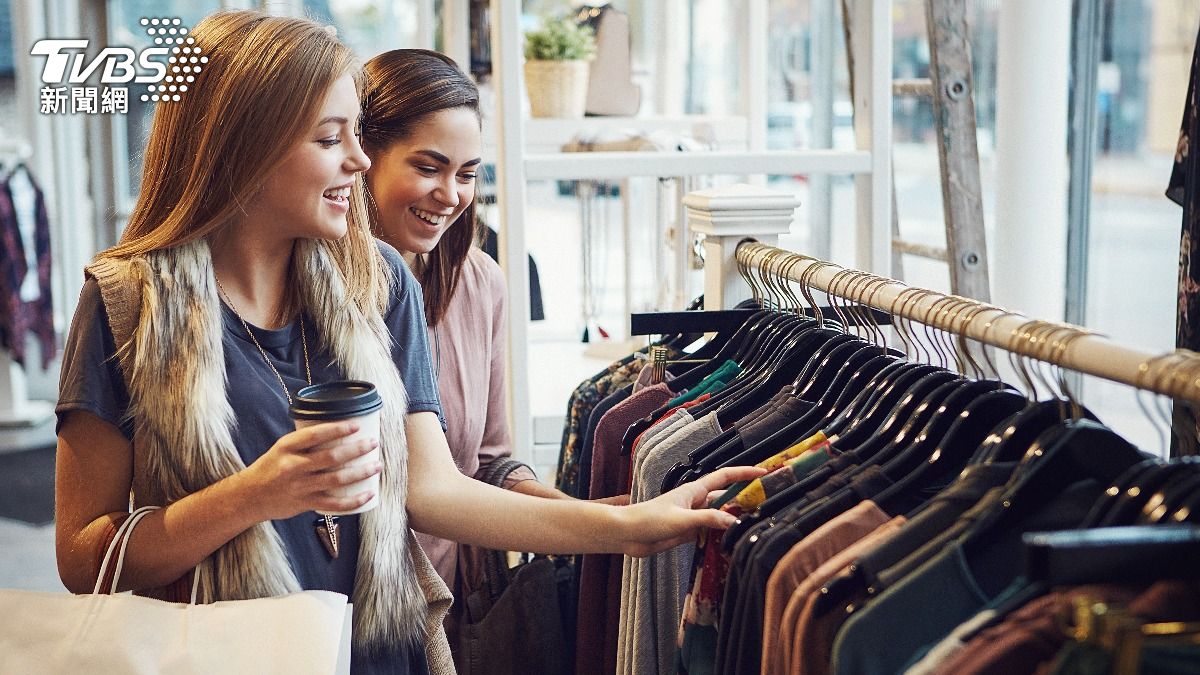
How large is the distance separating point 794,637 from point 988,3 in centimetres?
506

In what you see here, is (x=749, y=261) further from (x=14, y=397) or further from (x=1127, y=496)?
(x=14, y=397)

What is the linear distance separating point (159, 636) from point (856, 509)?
75 cm

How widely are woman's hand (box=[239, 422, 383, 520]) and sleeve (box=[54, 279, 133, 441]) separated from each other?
0.21m

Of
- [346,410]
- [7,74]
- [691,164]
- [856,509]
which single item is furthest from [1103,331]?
[7,74]

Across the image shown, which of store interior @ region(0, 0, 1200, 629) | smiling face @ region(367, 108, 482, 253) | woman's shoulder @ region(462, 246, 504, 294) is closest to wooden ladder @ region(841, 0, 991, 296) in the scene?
store interior @ region(0, 0, 1200, 629)

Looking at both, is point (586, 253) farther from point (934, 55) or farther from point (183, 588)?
point (183, 588)

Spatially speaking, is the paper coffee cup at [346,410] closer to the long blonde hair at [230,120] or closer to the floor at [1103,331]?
the long blonde hair at [230,120]

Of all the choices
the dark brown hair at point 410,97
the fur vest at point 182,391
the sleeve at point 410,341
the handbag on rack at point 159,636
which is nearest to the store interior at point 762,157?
the dark brown hair at point 410,97

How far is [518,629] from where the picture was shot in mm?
2047

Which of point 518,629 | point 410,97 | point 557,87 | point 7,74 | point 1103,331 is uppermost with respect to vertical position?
point 7,74

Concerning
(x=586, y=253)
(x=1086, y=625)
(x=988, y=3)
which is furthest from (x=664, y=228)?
(x=1086, y=625)

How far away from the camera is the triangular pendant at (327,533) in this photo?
1.59m

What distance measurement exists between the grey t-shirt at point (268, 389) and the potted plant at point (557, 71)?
239 cm

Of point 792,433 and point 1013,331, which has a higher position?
point 1013,331
